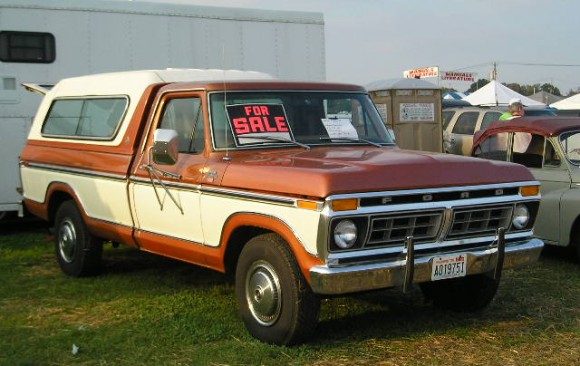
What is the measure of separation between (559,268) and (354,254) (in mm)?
3813

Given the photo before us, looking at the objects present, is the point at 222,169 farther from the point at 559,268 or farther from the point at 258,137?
the point at 559,268

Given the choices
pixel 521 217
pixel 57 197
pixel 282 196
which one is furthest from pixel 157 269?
pixel 521 217

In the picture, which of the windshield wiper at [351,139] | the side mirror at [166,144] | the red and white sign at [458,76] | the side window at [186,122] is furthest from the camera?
the red and white sign at [458,76]

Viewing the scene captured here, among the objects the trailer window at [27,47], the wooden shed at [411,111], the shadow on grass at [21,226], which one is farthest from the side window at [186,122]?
the wooden shed at [411,111]

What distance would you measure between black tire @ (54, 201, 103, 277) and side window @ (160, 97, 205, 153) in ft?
5.50

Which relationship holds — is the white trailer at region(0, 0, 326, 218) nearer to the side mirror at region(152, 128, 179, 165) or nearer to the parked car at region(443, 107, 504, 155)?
the side mirror at region(152, 128, 179, 165)

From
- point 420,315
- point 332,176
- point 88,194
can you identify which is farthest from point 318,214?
point 88,194

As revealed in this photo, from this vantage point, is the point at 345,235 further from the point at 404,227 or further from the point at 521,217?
the point at 521,217

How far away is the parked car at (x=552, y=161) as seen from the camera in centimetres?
735

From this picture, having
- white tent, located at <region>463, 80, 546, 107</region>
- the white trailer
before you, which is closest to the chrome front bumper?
the white trailer

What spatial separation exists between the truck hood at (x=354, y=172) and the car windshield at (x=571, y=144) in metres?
2.59

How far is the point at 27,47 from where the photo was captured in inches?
361

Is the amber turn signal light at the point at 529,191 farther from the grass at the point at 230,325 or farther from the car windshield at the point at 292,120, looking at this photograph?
the car windshield at the point at 292,120

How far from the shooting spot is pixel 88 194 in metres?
6.99
